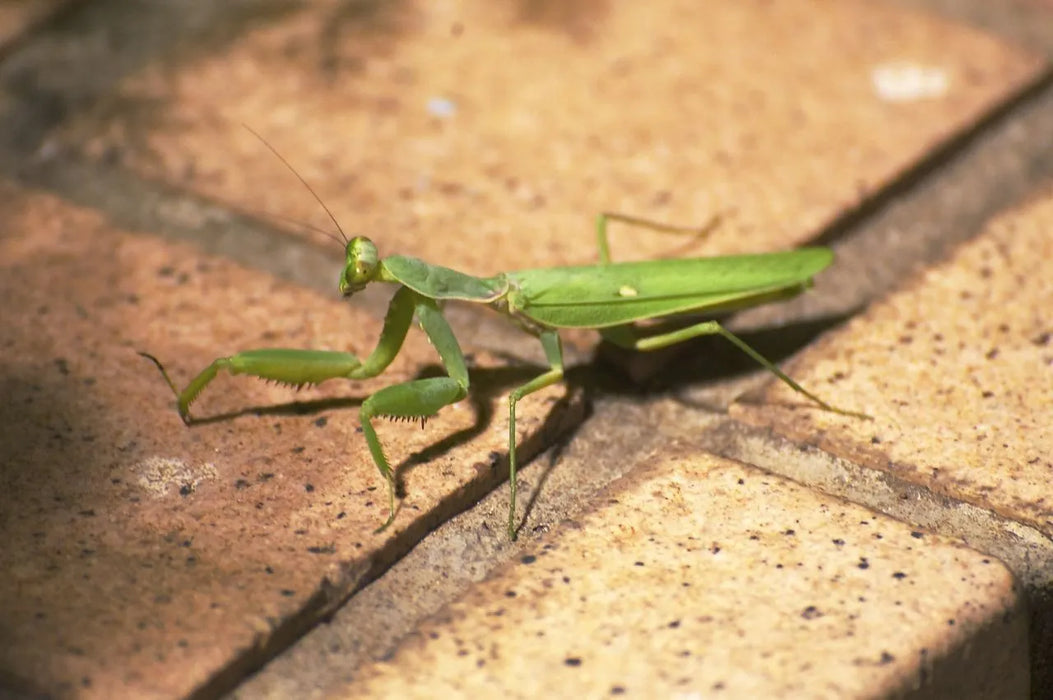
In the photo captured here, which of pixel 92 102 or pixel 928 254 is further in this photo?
pixel 92 102

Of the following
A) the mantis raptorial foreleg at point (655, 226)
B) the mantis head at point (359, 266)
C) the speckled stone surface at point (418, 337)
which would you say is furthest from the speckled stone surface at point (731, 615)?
the mantis raptorial foreleg at point (655, 226)

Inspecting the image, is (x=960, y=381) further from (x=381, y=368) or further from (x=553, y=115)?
A: (x=553, y=115)

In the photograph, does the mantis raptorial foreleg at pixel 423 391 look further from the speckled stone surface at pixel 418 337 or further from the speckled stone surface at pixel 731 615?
the speckled stone surface at pixel 731 615

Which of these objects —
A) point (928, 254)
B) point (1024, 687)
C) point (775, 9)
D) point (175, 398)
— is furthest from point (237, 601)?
point (775, 9)

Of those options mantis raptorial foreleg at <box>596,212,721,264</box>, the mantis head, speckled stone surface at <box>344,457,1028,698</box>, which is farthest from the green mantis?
speckled stone surface at <box>344,457,1028,698</box>

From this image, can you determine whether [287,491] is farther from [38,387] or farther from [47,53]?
[47,53]

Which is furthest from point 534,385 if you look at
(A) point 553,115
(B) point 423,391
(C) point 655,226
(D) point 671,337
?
(A) point 553,115

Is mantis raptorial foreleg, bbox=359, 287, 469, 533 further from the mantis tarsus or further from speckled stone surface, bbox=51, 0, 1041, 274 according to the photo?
speckled stone surface, bbox=51, 0, 1041, 274
